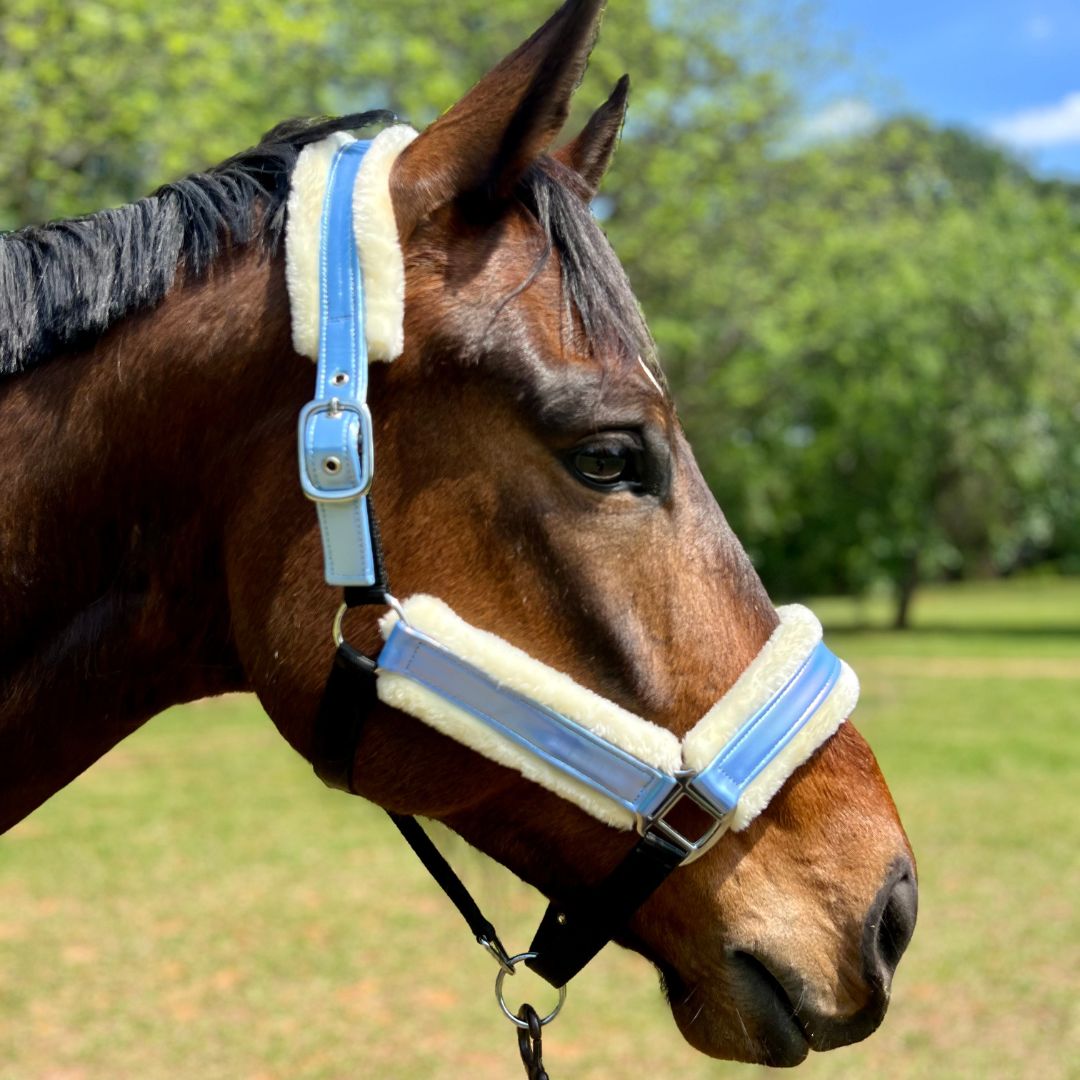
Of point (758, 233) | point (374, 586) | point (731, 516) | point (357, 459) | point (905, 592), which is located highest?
point (357, 459)

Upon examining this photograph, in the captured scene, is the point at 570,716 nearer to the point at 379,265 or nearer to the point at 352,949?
the point at 379,265

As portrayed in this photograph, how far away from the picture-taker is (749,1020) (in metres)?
1.67

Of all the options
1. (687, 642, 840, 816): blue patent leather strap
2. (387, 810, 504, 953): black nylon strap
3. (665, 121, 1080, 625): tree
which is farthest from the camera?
(665, 121, 1080, 625): tree

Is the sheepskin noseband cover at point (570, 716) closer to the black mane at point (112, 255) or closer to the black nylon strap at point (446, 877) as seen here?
the black nylon strap at point (446, 877)

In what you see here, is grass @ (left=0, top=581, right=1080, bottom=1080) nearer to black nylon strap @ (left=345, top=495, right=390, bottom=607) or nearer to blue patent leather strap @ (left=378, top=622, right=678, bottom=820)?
blue patent leather strap @ (left=378, top=622, right=678, bottom=820)

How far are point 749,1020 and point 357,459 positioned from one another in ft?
3.20

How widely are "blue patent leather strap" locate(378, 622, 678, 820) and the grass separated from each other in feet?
1.58

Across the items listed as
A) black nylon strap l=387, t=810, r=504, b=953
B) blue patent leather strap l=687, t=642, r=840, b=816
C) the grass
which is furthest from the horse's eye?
the grass

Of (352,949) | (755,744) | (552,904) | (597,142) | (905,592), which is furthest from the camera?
(905,592)

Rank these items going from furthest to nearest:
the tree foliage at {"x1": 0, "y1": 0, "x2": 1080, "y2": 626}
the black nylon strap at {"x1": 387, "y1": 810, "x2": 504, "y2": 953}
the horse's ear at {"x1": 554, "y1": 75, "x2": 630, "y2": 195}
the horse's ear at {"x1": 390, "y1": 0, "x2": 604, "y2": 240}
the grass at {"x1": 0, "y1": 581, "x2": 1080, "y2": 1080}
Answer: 1. the tree foliage at {"x1": 0, "y1": 0, "x2": 1080, "y2": 626}
2. the grass at {"x1": 0, "y1": 581, "x2": 1080, "y2": 1080}
3. the horse's ear at {"x1": 554, "y1": 75, "x2": 630, "y2": 195}
4. the black nylon strap at {"x1": 387, "y1": 810, "x2": 504, "y2": 953}
5. the horse's ear at {"x1": 390, "y1": 0, "x2": 604, "y2": 240}

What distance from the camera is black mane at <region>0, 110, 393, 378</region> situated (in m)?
1.67

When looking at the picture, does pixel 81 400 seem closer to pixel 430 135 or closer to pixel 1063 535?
pixel 430 135

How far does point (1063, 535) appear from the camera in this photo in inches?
1594

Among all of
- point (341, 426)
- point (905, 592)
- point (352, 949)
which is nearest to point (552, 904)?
point (341, 426)
